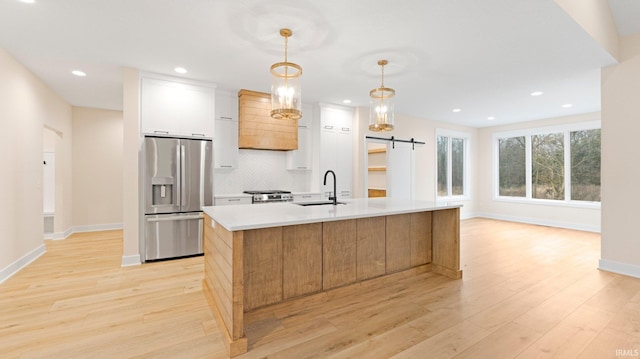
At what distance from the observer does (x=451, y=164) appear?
8.06 m

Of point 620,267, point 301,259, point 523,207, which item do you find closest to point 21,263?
point 301,259

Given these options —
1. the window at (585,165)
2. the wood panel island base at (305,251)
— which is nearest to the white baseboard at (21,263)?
the wood panel island base at (305,251)

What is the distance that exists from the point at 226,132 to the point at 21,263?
10.4ft

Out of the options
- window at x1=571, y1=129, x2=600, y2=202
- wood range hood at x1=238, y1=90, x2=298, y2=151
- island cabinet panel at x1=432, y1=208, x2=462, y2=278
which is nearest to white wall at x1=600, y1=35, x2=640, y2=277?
island cabinet panel at x1=432, y1=208, x2=462, y2=278

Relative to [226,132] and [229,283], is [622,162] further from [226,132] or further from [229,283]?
[226,132]

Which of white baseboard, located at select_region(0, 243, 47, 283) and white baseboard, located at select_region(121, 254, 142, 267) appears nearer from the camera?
white baseboard, located at select_region(0, 243, 47, 283)

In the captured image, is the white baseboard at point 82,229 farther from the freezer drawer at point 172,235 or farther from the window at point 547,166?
the window at point 547,166

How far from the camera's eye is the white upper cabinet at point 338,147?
5.64 m

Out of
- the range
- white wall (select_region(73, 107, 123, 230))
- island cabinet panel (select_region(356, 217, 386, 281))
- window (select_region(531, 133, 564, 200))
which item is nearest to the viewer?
island cabinet panel (select_region(356, 217, 386, 281))

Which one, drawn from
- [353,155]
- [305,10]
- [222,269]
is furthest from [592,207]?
[222,269]

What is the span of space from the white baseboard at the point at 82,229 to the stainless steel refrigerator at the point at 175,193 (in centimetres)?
287

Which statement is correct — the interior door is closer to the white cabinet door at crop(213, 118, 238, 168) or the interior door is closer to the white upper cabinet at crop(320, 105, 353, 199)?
the white upper cabinet at crop(320, 105, 353, 199)

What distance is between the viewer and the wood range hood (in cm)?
487

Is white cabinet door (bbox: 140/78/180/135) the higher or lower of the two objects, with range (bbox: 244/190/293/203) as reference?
higher
